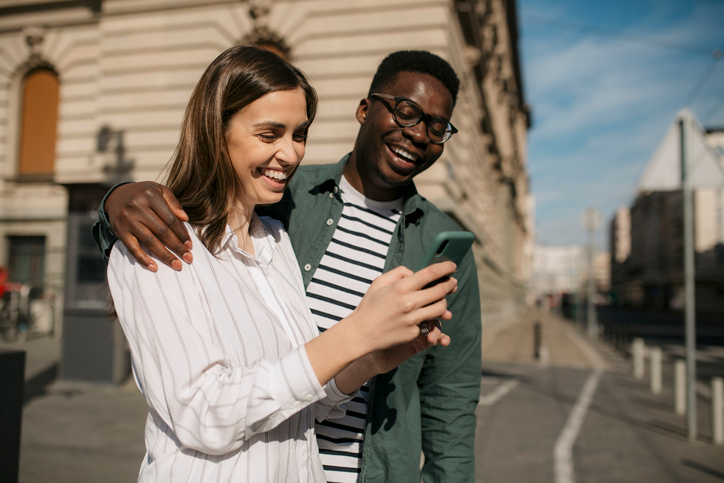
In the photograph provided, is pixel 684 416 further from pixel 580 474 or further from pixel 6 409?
pixel 6 409

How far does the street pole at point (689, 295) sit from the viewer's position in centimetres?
631

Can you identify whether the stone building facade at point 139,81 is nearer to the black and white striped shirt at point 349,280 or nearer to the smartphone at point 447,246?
the black and white striped shirt at point 349,280

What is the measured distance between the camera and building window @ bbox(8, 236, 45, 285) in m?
14.5

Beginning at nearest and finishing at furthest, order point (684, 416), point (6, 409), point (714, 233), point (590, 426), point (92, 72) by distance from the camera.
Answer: point (6, 409) < point (590, 426) < point (684, 416) < point (92, 72) < point (714, 233)

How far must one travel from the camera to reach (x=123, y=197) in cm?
125

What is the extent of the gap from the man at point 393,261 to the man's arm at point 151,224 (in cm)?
67

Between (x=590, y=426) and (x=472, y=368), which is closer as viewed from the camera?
(x=472, y=368)

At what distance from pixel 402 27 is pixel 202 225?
10896mm

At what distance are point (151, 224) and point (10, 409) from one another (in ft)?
5.28

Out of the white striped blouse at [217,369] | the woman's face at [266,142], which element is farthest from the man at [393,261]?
the woman's face at [266,142]

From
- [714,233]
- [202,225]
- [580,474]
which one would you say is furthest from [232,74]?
[714,233]

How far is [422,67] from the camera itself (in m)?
1.94

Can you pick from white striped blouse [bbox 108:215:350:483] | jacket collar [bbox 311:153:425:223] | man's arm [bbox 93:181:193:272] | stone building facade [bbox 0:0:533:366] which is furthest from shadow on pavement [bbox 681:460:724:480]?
stone building facade [bbox 0:0:533:366]

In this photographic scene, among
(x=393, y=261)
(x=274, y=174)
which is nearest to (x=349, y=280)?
(x=393, y=261)
